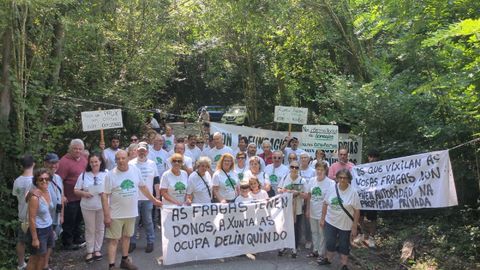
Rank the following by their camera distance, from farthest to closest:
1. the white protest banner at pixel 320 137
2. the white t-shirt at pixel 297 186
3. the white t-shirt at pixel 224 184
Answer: the white protest banner at pixel 320 137
the white t-shirt at pixel 297 186
the white t-shirt at pixel 224 184

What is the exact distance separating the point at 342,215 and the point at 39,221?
14.1 feet

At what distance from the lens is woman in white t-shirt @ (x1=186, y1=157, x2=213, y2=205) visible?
802 centimetres

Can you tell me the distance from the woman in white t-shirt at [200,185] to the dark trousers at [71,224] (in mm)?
2032

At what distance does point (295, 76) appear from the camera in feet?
59.8

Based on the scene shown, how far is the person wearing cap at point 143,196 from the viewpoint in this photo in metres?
8.19

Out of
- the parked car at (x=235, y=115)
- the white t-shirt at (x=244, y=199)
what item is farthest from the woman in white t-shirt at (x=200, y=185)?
the parked car at (x=235, y=115)

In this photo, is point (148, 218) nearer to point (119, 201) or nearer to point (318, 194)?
point (119, 201)

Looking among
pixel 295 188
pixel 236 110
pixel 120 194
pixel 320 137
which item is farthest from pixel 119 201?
pixel 236 110

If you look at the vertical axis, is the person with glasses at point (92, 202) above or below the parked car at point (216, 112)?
below

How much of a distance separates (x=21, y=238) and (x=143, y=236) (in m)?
2.72

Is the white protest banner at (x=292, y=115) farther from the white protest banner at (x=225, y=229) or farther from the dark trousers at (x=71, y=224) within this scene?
the dark trousers at (x=71, y=224)

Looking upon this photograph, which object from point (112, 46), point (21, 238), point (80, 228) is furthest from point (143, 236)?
point (112, 46)

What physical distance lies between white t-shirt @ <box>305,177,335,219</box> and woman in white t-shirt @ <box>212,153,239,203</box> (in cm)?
132

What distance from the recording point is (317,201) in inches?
313
